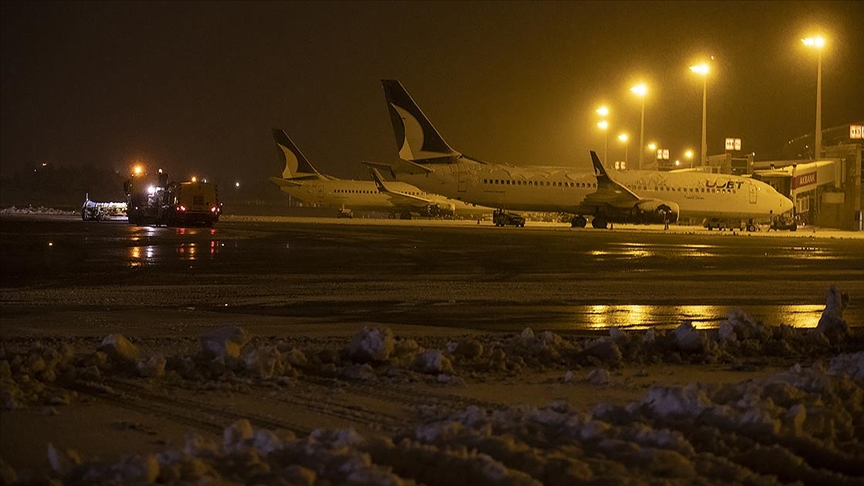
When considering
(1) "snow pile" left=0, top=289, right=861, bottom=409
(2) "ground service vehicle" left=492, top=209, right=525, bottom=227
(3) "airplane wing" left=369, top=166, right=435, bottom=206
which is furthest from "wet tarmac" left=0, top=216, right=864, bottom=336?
(3) "airplane wing" left=369, top=166, right=435, bottom=206

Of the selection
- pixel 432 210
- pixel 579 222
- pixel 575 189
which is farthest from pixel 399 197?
pixel 575 189

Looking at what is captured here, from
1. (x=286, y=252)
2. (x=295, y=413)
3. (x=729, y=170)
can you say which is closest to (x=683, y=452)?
(x=295, y=413)

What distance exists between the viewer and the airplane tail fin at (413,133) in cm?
5278

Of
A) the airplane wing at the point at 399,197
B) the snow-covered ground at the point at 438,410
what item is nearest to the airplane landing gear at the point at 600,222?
the airplane wing at the point at 399,197

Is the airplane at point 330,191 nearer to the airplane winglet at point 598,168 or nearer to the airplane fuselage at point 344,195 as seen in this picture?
the airplane fuselage at point 344,195

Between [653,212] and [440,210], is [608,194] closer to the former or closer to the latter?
[653,212]

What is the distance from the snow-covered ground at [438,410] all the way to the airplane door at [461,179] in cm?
4145

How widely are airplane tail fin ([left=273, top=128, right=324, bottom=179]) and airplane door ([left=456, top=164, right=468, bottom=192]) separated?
2830 centimetres

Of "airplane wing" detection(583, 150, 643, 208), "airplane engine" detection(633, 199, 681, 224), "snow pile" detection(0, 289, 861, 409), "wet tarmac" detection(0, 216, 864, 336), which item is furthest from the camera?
"airplane engine" detection(633, 199, 681, 224)

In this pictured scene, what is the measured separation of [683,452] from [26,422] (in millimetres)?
4326

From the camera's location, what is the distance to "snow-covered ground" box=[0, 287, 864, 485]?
5648mm

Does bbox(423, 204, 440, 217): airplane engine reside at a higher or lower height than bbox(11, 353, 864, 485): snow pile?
higher

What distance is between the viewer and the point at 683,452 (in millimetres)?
6172

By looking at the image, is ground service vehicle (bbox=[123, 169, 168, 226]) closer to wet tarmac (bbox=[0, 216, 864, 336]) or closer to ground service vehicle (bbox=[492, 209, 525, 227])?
ground service vehicle (bbox=[492, 209, 525, 227])
